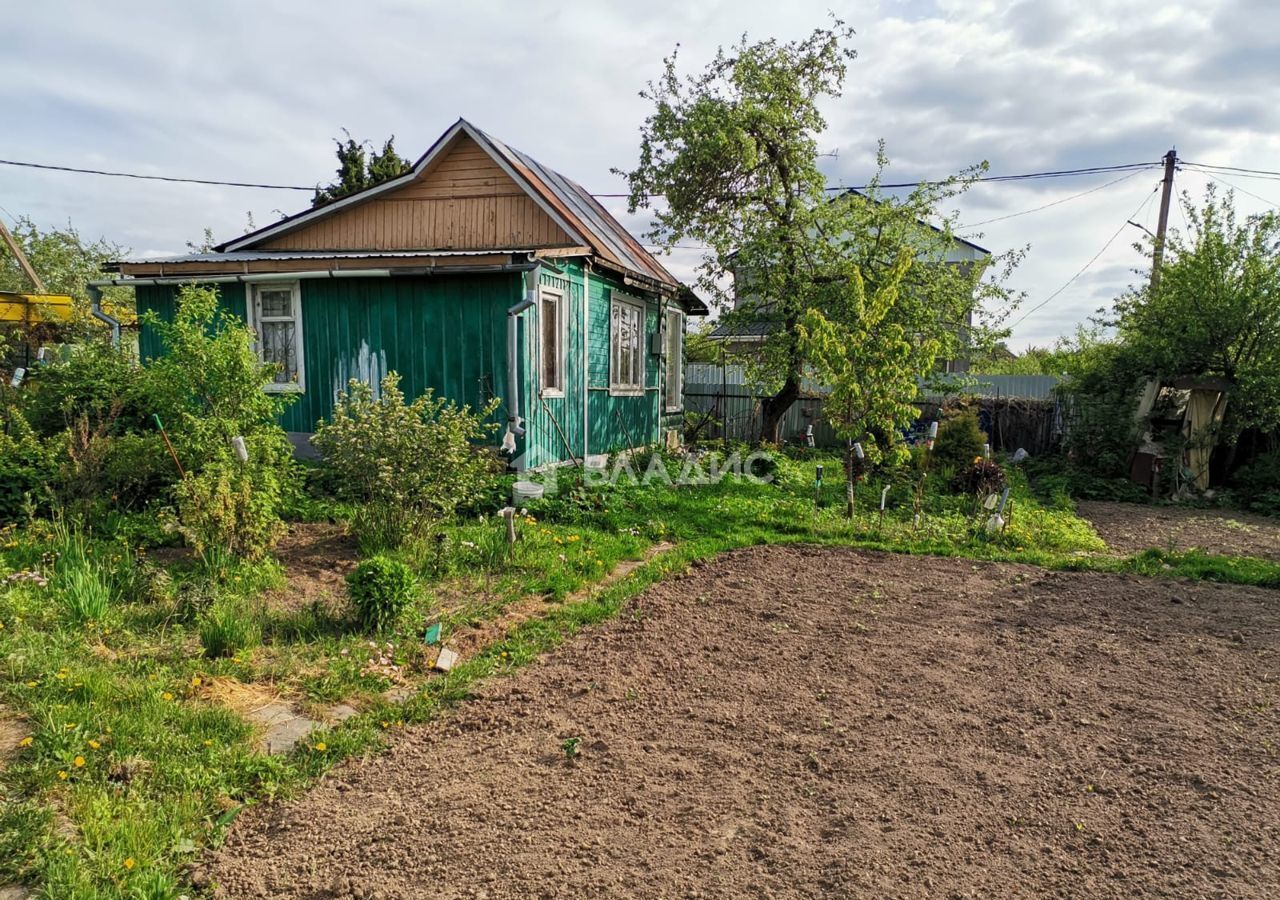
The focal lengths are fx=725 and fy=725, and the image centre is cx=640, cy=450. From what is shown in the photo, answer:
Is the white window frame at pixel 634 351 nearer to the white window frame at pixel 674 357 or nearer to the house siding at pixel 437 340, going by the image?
the house siding at pixel 437 340

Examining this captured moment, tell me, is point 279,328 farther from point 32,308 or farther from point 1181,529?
point 1181,529

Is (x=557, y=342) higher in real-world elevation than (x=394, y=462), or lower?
higher

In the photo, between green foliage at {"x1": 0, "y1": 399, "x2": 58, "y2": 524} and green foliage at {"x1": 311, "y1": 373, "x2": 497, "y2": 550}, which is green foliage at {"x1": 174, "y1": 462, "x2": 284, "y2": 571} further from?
green foliage at {"x1": 0, "y1": 399, "x2": 58, "y2": 524}

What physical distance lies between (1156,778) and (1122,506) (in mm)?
9442

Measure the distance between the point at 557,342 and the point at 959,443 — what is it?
22.7ft

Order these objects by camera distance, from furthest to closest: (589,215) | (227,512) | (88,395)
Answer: (589,215) → (88,395) → (227,512)

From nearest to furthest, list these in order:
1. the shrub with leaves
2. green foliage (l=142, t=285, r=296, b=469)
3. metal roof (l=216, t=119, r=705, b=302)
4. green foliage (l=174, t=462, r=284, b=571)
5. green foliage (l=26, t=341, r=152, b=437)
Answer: green foliage (l=174, t=462, r=284, b=571), green foliage (l=142, t=285, r=296, b=469), green foliage (l=26, t=341, r=152, b=437), the shrub with leaves, metal roof (l=216, t=119, r=705, b=302)

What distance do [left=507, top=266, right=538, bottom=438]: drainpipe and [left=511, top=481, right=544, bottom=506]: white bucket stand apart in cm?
72

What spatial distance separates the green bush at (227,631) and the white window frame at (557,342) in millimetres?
5259

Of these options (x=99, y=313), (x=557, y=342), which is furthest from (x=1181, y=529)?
(x=99, y=313)

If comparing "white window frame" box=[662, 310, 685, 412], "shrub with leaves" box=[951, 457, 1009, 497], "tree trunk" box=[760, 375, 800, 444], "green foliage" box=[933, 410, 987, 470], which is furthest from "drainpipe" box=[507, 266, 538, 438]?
"green foliage" box=[933, 410, 987, 470]

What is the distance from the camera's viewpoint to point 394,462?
19.7 feet

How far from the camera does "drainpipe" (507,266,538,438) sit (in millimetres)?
8461

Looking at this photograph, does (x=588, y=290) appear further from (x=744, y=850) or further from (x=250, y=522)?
(x=744, y=850)
